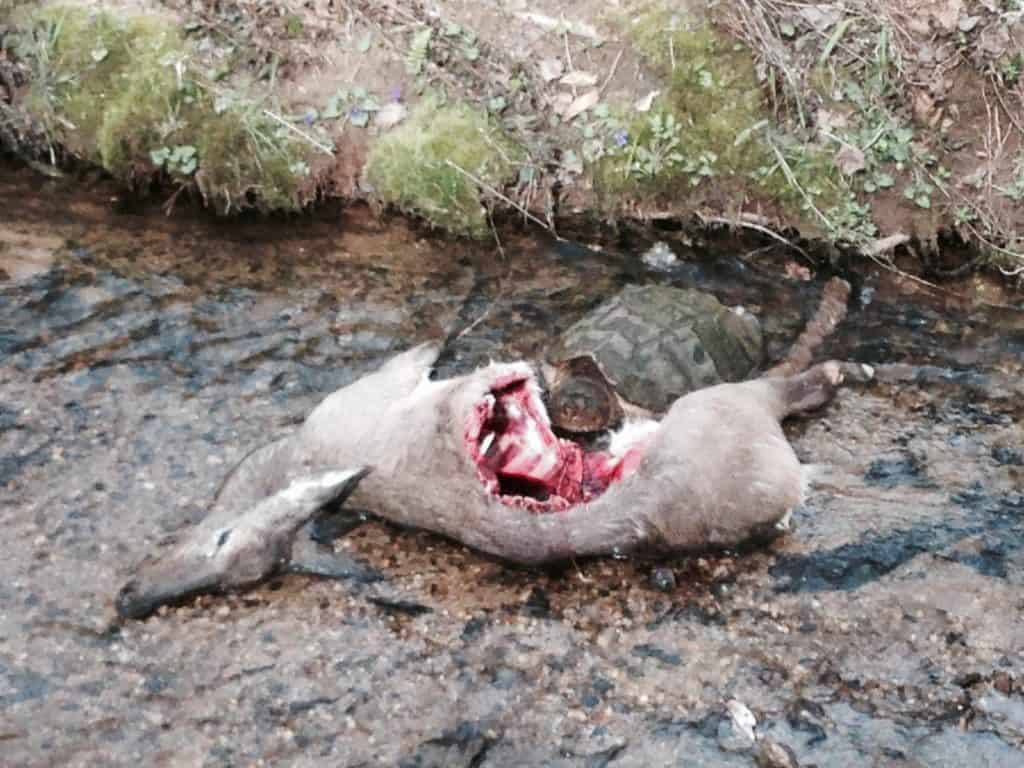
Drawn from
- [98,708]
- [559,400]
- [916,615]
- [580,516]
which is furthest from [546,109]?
[98,708]

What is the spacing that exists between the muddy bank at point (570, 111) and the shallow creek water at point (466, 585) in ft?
1.76

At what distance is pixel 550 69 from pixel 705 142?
1.00 m

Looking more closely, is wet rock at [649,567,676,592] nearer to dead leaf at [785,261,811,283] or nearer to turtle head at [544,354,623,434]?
turtle head at [544,354,623,434]

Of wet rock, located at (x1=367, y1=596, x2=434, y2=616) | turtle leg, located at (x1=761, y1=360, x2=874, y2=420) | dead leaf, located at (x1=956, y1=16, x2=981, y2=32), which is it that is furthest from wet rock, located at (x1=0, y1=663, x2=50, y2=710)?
dead leaf, located at (x1=956, y1=16, x2=981, y2=32)

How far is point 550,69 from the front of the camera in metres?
6.53

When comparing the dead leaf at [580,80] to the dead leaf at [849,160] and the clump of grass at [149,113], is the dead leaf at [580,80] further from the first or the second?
the clump of grass at [149,113]

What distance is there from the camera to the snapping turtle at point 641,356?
5.11 meters

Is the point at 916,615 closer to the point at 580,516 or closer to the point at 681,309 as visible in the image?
the point at 580,516

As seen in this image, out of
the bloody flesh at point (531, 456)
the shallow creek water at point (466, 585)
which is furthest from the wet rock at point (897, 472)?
the bloody flesh at point (531, 456)

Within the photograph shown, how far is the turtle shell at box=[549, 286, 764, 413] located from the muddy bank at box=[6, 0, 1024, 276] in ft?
3.52

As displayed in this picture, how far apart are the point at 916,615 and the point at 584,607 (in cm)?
123

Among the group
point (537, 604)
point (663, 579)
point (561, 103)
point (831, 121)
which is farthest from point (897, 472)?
point (561, 103)

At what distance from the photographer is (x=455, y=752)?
12.3 feet

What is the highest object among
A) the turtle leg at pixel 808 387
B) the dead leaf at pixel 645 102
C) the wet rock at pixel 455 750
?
the dead leaf at pixel 645 102
